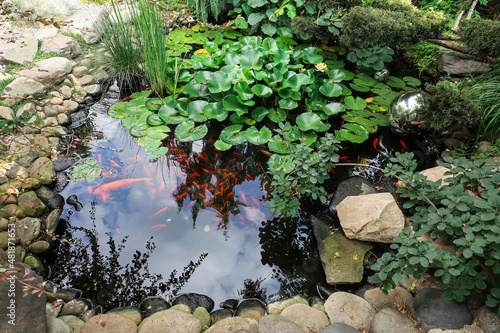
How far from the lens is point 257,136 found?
3.28m

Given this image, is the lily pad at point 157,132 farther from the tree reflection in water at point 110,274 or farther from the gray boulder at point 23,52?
the gray boulder at point 23,52

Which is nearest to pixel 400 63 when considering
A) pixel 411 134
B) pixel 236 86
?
pixel 411 134

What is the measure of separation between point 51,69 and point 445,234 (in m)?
4.17

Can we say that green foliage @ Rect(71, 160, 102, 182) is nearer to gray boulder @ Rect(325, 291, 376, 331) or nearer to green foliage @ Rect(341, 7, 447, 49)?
gray boulder @ Rect(325, 291, 376, 331)

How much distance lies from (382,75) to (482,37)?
111cm


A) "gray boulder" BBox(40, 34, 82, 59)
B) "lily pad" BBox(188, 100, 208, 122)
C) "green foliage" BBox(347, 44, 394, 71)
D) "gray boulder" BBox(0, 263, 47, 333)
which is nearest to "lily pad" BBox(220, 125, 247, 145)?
"lily pad" BBox(188, 100, 208, 122)

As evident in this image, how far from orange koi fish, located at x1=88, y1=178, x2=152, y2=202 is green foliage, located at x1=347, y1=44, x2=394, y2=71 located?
9.57 ft

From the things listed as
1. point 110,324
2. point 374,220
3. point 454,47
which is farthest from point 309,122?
point 110,324

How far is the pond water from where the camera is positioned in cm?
246

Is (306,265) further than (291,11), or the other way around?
(291,11)

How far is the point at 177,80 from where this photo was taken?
385cm

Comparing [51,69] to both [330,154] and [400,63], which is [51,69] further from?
[400,63]

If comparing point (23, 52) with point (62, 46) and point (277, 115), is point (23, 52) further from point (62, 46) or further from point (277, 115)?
point (277, 115)

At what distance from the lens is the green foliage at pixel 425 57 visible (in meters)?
4.43
